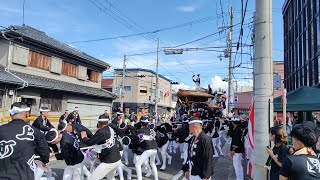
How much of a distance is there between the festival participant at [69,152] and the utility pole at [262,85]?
360 cm

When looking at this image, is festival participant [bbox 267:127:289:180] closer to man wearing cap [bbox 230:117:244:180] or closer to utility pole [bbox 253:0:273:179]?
utility pole [bbox 253:0:273:179]

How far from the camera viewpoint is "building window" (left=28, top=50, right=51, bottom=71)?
19.1 meters

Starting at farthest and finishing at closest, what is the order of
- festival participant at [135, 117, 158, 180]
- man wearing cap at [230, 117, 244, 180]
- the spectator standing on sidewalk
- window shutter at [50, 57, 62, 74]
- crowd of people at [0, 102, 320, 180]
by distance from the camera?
1. window shutter at [50, 57, 62, 74]
2. man wearing cap at [230, 117, 244, 180]
3. festival participant at [135, 117, 158, 180]
4. crowd of people at [0, 102, 320, 180]
5. the spectator standing on sidewalk

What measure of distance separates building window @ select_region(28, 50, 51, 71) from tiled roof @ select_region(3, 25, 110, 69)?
95 cm

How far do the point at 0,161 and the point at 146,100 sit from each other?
146 feet

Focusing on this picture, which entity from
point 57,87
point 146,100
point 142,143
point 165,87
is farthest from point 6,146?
point 165,87

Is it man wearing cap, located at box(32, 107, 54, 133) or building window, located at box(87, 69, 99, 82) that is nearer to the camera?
man wearing cap, located at box(32, 107, 54, 133)

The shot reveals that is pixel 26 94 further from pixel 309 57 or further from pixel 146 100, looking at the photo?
pixel 146 100

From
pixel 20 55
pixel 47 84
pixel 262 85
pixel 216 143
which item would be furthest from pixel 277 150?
pixel 47 84

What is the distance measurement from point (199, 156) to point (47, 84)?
1681 centimetres

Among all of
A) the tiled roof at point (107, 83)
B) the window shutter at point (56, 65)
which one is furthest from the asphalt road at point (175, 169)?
the tiled roof at point (107, 83)

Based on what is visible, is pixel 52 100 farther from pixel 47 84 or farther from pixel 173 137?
pixel 173 137

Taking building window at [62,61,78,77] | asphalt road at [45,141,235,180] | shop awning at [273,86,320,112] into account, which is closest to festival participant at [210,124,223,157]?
asphalt road at [45,141,235,180]

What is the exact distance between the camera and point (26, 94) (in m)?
17.8
